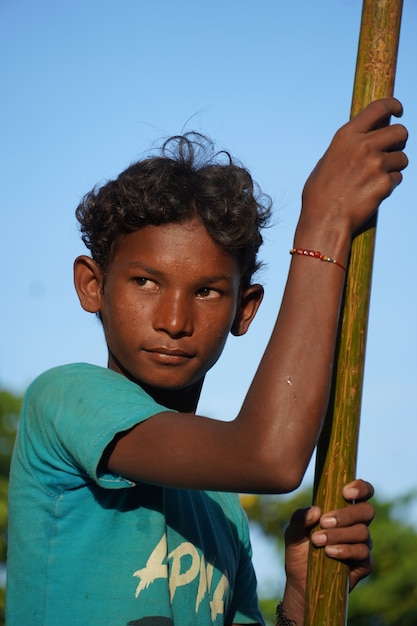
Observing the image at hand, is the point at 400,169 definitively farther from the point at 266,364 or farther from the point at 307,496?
the point at 307,496

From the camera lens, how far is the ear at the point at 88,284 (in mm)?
3602

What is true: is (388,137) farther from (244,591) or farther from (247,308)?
(244,591)

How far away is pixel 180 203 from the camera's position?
130 inches

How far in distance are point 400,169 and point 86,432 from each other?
43.2 inches

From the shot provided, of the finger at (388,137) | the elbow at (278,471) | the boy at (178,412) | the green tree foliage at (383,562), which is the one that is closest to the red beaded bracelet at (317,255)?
the boy at (178,412)

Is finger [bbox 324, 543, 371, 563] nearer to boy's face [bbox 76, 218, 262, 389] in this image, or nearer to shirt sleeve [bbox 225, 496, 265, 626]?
boy's face [bbox 76, 218, 262, 389]

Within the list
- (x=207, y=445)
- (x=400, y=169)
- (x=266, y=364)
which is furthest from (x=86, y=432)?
(x=400, y=169)

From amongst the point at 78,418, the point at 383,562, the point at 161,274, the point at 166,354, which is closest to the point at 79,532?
the point at 78,418

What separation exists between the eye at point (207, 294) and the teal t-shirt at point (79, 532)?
0.48 metres

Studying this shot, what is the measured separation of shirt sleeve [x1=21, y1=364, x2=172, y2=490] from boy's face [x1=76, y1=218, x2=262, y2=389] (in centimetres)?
28

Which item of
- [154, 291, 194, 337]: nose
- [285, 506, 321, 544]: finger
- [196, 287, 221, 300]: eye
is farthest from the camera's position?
[196, 287, 221, 300]: eye

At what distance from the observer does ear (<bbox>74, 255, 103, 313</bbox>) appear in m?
3.60

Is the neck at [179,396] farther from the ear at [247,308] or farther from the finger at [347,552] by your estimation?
the finger at [347,552]

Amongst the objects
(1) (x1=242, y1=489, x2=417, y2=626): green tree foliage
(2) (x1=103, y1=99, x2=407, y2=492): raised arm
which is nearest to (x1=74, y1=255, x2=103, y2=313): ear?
(2) (x1=103, y1=99, x2=407, y2=492): raised arm
